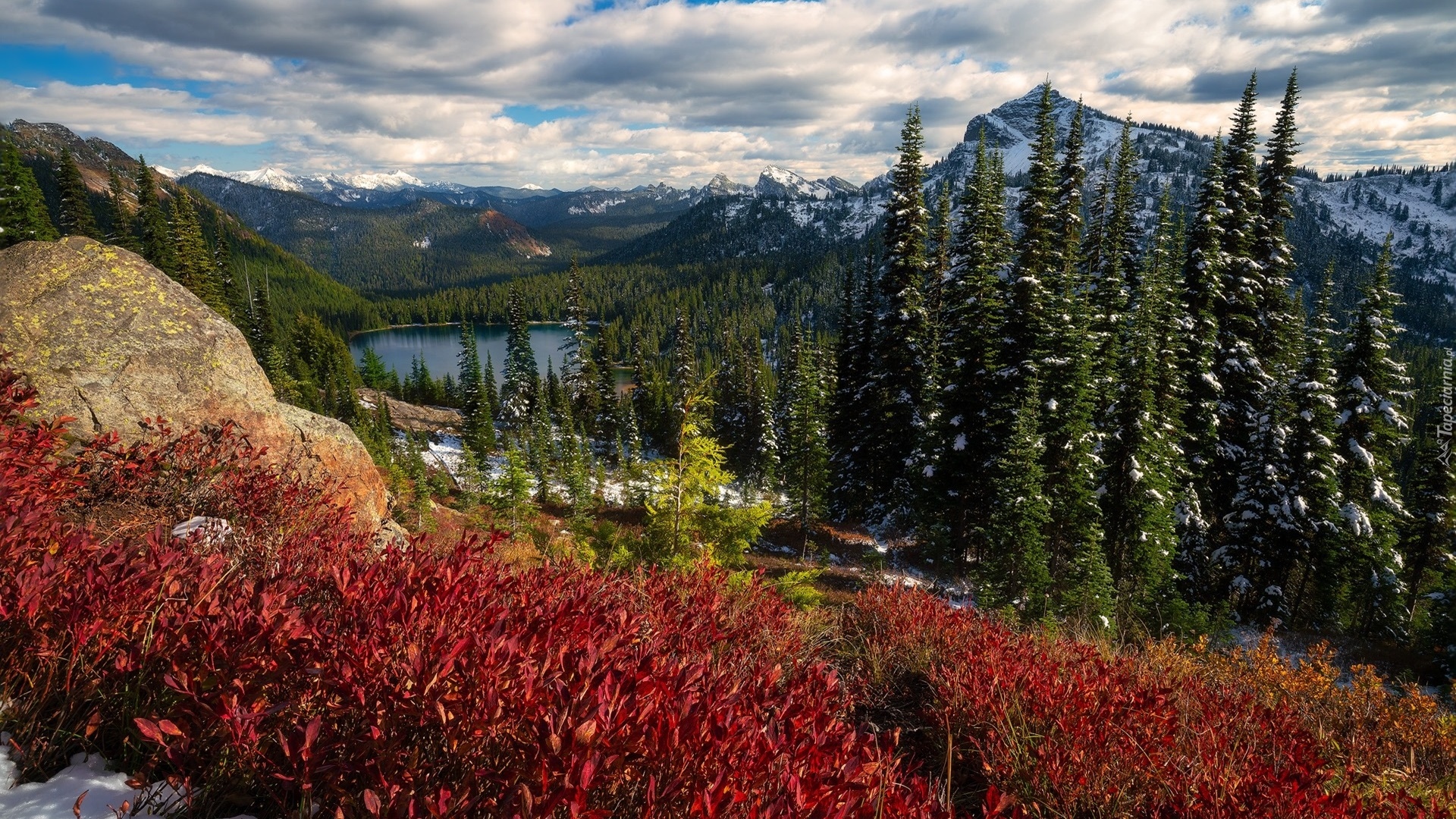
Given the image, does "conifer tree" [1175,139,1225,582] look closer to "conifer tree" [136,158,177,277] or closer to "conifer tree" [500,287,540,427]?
"conifer tree" [500,287,540,427]

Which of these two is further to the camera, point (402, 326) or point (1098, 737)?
point (402, 326)

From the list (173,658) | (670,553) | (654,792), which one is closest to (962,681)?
(654,792)

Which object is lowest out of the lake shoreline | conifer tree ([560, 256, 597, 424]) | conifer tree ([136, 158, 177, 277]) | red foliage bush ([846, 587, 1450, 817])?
the lake shoreline

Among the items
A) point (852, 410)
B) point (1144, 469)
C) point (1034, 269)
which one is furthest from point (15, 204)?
point (1144, 469)

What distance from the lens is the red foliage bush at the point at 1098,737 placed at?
325cm

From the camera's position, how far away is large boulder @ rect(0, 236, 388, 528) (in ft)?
23.9

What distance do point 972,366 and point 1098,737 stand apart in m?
21.0

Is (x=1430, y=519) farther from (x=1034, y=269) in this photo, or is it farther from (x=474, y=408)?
(x=474, y=408)

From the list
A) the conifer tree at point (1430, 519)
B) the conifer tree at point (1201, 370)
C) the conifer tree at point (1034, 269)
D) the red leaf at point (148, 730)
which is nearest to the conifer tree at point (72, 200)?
the conifer tree at point (1034, 269)

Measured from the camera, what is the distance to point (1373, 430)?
21969 mm

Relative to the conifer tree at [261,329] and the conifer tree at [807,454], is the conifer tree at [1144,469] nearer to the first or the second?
the conifer tree at [807,454]

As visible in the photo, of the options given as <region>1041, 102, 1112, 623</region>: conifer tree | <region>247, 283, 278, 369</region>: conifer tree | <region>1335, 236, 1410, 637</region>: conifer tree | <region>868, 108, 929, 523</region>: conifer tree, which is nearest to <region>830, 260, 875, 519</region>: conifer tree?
<region>868, 108, 929, 523</region>: conifer tree

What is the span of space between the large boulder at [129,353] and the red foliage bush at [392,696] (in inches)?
189

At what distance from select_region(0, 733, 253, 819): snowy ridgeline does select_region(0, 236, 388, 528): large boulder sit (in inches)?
215
